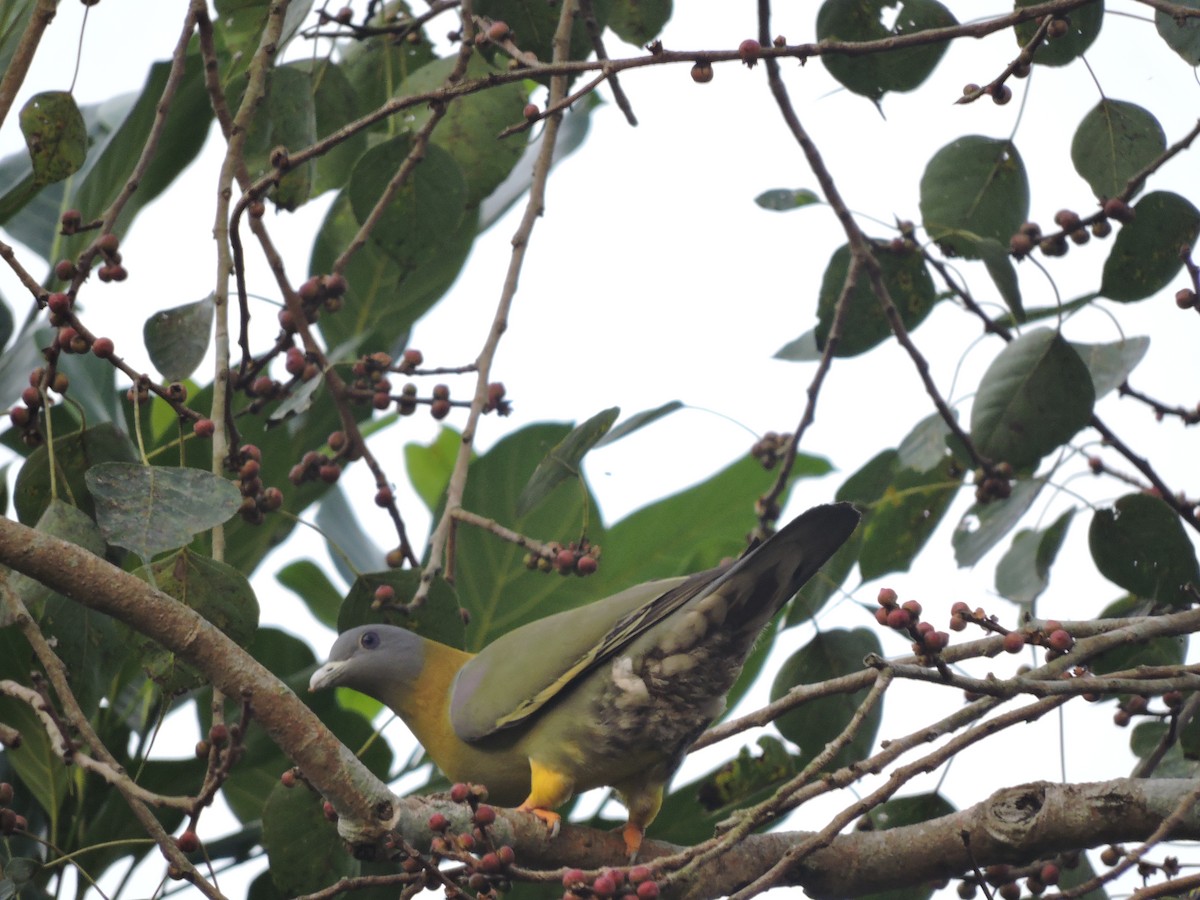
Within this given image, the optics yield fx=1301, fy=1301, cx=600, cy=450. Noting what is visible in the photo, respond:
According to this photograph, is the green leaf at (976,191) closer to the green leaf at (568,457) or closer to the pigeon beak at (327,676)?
the green leaf at (568,457)

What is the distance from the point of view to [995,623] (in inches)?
75.4

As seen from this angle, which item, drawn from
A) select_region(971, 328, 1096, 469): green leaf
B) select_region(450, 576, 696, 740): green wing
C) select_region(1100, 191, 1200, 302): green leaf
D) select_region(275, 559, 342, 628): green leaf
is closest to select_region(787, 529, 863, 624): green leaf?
select_region(450, 576, 696, 740): green wing

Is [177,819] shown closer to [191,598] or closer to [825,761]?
[191,598]

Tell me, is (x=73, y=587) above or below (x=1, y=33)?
below

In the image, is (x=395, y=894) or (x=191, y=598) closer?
(x=191, y=598)

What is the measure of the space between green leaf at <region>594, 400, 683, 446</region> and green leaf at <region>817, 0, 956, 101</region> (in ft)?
2.67

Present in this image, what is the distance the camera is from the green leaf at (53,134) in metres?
2.46

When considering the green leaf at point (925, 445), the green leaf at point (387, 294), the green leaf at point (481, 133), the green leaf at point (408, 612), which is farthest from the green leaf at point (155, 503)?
the green leaf at point (387, 294)

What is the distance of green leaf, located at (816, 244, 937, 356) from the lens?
3.06 m

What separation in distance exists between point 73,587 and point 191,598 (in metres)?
0.43

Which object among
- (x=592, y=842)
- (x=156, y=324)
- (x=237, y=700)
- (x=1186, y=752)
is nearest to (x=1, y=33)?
(x=156, y=324)

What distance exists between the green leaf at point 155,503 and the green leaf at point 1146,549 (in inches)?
67.9

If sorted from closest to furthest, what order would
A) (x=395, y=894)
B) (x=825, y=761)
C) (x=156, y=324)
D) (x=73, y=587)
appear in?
(x=825, y=761), (x=73, y=587), (x=156, y=324), (x=395, y=894)

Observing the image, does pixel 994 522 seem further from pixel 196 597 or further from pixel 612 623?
pixel 196 597
